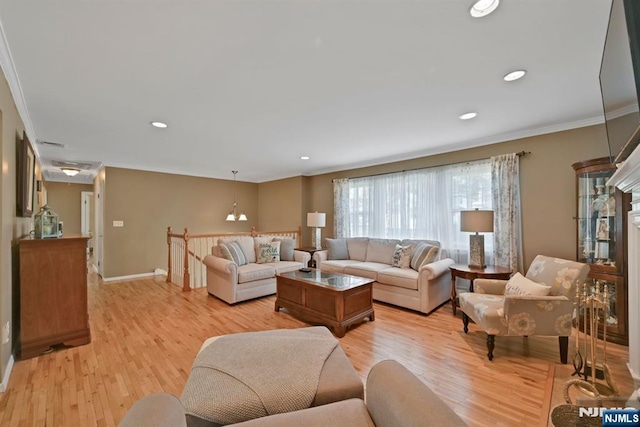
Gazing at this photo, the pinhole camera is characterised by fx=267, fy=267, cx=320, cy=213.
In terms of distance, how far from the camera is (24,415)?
1.72 meters

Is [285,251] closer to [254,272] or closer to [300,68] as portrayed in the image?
[254,272]

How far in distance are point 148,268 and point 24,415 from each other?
4447 millimetres

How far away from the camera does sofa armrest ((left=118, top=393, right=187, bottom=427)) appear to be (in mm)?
806

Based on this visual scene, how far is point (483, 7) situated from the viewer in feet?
4.70

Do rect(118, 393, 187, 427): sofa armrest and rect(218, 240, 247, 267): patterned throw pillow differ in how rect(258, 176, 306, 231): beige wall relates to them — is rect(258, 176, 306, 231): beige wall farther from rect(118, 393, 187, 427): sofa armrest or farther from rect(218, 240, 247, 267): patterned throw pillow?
rect(118, 393, 187, 427): sofa armrest

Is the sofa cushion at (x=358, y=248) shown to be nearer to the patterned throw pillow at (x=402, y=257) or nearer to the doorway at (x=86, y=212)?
the patterned throw pillow at (x=402, y=257)

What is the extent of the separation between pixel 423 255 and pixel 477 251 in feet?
2.26

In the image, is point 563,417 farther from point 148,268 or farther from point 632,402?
point 148,268

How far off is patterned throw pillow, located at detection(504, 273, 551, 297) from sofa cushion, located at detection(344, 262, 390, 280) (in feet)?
5.41

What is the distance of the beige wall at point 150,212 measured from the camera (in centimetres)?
537

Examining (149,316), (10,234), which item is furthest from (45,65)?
(149,316)

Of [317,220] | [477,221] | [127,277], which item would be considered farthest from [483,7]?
[127,277]

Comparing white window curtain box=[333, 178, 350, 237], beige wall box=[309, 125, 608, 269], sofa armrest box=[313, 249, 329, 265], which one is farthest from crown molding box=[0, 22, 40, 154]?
beige wall box=[309, 125, 608, 269]

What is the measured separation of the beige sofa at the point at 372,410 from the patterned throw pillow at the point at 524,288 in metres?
2.03
